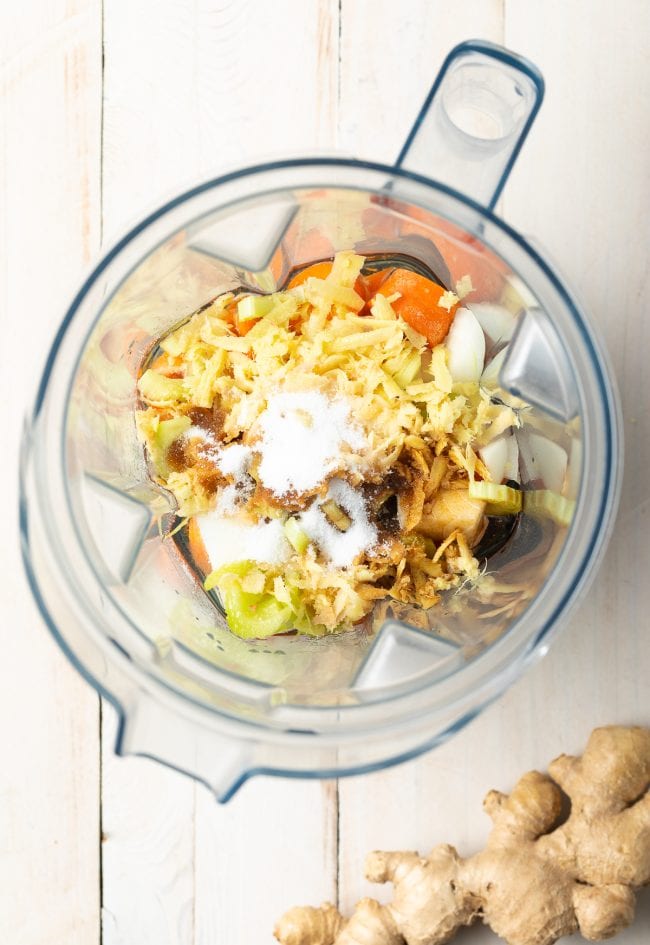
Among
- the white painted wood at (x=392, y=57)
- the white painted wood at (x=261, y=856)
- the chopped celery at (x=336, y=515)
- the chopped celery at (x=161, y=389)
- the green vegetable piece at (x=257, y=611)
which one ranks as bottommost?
Answer: the white painted wood at (x=261, y=856)

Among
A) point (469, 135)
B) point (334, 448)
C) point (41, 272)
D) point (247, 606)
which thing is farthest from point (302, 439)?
point (41, 272)

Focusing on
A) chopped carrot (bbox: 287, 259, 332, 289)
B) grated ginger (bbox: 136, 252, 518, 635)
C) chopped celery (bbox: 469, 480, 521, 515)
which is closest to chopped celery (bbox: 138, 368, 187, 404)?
grated ginger (bbox: 136, 252, 518, 635)

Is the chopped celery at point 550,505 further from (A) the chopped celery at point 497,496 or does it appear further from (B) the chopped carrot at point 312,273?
(B) the chopped carrot at point 312,273

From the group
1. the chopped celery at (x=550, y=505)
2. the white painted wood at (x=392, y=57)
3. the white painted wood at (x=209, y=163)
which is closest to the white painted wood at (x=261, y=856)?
the white painted wood at (x=209, y=163)

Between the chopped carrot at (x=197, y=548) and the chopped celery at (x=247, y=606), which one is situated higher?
the chopped carrot at (x=197, y=548)

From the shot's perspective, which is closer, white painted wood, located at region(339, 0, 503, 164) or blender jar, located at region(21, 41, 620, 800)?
blender jar, located at region(21, 41, 620, 800)

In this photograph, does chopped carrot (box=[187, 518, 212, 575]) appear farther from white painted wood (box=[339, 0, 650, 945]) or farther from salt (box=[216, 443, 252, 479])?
white painted wood (box=[339, 0, 650, 945])

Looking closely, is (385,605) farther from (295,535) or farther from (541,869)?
(541,869)
